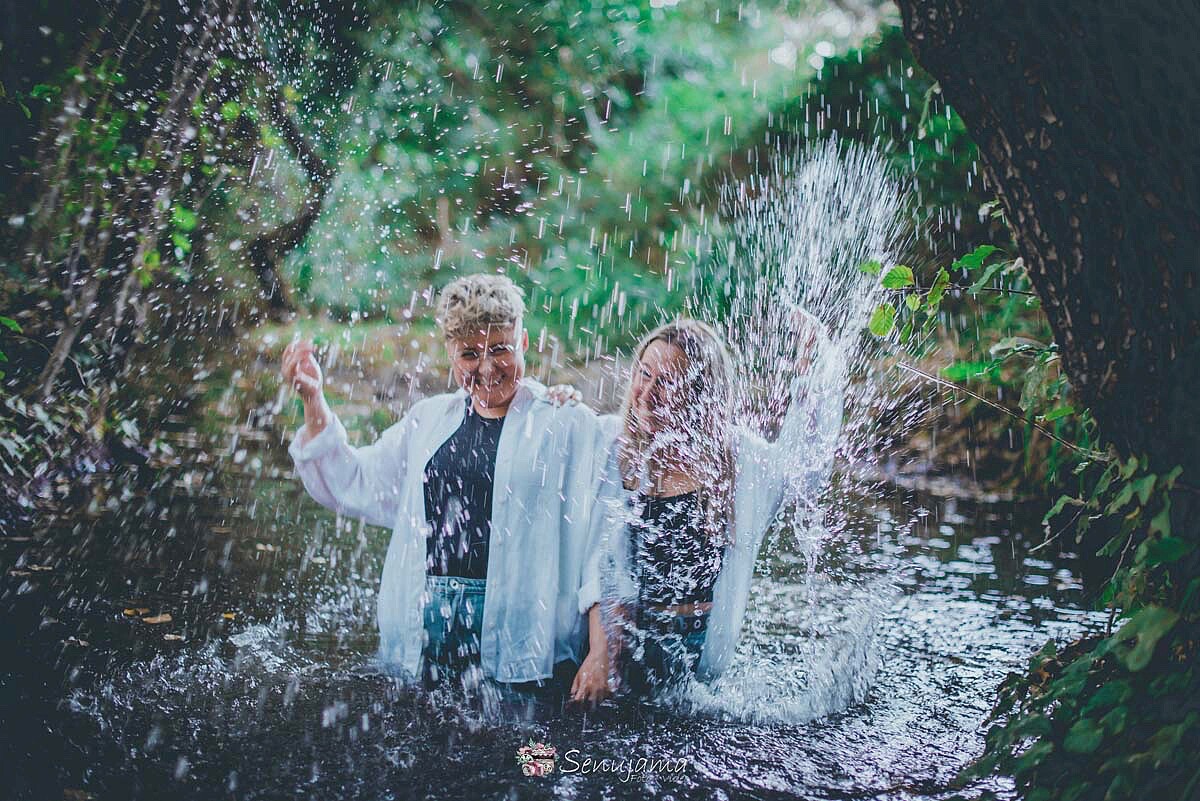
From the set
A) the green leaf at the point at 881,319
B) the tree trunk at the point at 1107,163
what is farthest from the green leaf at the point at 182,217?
the tree trunk at the point at 1107,163

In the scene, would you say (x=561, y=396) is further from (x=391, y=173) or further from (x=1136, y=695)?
(x=391, y=173)

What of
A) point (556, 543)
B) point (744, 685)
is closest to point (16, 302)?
point (556, 543)

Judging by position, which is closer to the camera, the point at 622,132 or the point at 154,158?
the point at 154,158

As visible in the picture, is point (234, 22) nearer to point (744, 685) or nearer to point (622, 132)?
point (622, 132)

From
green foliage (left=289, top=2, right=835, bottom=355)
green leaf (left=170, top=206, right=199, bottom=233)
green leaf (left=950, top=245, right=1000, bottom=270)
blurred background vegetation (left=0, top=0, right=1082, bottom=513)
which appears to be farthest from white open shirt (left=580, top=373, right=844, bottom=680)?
green foliage (left=289, top=2, right=835, bottom=355)

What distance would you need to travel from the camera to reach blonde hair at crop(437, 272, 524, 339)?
129 inches

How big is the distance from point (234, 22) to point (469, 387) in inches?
259

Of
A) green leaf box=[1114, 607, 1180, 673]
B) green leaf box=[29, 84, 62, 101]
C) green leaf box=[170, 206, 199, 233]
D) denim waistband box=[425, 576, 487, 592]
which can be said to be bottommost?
denim waistband box=[425, 576, 487, 592]

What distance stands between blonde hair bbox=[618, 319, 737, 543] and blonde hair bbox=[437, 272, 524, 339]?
0.64 metres

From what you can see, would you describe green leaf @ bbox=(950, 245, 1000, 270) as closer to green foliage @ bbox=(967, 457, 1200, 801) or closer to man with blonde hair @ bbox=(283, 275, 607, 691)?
green foliage @ bbox=(967, 457, 1200, 801)

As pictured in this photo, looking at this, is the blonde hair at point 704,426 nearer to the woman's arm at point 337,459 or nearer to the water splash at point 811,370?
the water splash at point 811,370

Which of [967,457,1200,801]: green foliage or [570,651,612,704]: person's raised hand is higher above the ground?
[967,457,1200,801]: green foliage

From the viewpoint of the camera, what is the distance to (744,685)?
12.5ft

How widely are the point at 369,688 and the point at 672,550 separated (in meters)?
1.54
